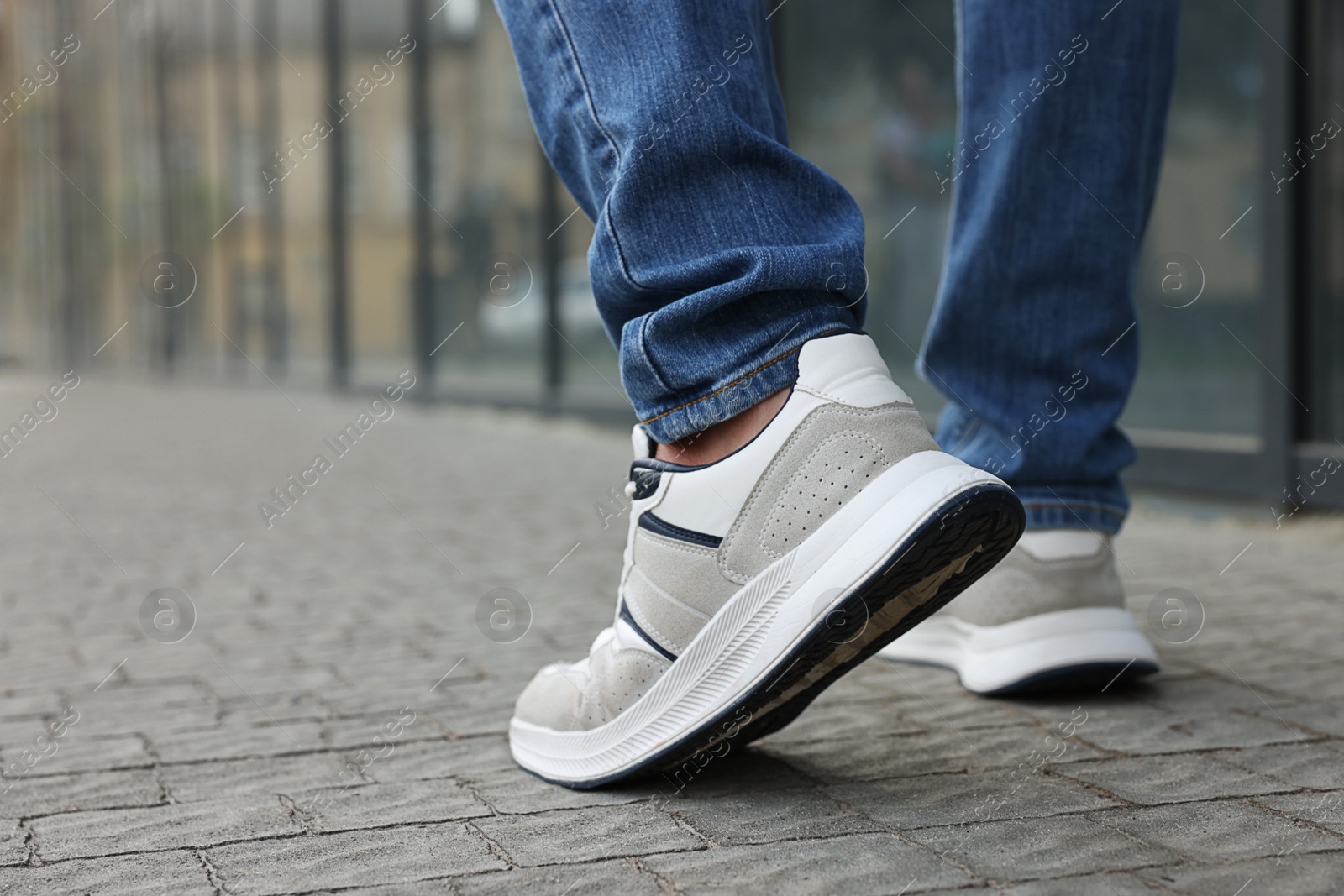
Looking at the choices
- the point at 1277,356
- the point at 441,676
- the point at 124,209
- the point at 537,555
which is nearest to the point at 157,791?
the point at 441,676

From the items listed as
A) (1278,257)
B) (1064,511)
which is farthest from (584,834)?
(1278,257)

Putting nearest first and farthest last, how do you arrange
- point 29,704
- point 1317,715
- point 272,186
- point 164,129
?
point 1317,715, point 29,704, point 272,186, point 164,129

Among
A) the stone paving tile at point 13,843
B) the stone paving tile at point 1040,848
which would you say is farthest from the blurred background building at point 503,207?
the stone paving tile at point 13,843

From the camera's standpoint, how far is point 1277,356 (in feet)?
12.0

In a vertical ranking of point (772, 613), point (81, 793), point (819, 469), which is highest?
point (819, 469)

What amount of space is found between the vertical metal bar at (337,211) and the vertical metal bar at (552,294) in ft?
16.1

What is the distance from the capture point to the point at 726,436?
136cm

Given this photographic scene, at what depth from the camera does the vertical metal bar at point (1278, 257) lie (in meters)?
3.59

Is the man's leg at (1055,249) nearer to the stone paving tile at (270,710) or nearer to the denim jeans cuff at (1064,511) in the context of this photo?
the denim jeans cuff at (1064,511)

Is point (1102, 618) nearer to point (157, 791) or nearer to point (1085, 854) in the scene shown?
point (1085, 854)

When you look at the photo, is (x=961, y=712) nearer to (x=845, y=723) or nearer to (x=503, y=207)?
(x=845, y=723)

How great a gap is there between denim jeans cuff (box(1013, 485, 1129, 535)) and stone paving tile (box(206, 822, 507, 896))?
2.90 ft

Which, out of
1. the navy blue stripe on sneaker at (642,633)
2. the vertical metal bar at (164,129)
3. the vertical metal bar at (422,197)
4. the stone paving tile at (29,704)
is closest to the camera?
the navy blue stripe on sneaker at (642,633)

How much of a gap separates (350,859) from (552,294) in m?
7.60
